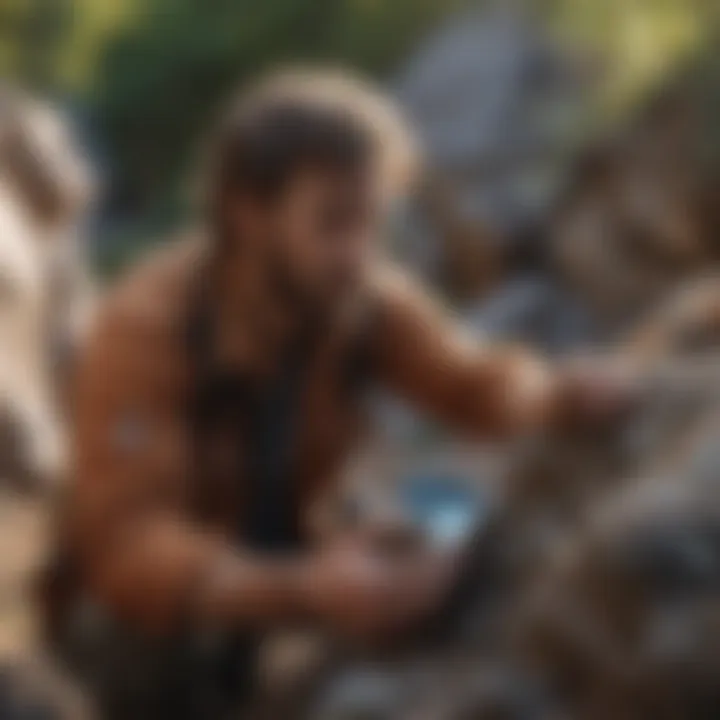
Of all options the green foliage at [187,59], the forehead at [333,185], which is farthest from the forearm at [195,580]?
the green foliage at [187,59]

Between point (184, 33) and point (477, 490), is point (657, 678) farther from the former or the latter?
point (184, 33)

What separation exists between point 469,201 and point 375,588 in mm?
702

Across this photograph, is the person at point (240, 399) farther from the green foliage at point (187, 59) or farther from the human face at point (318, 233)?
the green foliage at point (187, 59)

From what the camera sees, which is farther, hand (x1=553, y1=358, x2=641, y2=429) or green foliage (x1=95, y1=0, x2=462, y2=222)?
green foliage (x1=95, y1=0, x2=462, y2=222)

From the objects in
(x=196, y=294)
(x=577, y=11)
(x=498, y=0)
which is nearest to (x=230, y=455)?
(x=196, y=294)

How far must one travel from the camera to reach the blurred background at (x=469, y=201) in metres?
0.43

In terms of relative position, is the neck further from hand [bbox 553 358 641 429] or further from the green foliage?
the green foliage

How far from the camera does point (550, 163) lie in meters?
1.16

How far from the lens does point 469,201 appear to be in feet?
3.69

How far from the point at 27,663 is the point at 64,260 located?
273mm

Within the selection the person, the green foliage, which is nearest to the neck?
the person

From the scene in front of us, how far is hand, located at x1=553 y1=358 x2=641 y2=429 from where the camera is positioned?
1.42ft

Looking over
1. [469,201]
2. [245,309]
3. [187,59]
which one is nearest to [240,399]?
[245,309]

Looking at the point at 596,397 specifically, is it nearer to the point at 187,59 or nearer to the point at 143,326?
the point at 143,326
